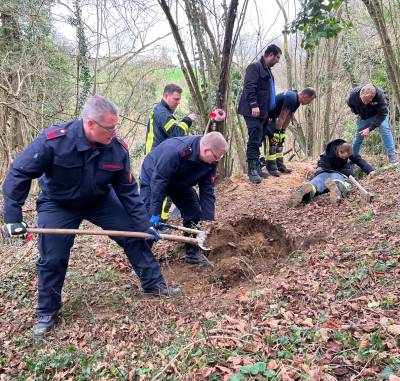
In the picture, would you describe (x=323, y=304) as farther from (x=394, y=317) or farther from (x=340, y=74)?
(x=340, y=74)

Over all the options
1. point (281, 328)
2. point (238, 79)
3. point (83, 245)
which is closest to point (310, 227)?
point (281, 328)

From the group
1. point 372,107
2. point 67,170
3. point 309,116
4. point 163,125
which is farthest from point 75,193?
point 309,116

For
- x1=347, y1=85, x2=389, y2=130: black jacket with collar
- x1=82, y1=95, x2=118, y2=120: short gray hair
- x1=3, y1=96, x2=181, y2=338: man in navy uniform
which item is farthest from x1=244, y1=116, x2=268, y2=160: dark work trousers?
x1=82, y1=95, x2=118, y2=120: short gray hair

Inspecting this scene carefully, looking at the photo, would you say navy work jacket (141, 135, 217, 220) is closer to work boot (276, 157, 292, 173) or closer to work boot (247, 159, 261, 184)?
work boot (247, 159, 261, 184)

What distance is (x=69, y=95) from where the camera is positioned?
1261 centimetres

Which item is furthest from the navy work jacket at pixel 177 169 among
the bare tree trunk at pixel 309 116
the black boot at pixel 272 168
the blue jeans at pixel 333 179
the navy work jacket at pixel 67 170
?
the bare tree trunk at pixel 309 116

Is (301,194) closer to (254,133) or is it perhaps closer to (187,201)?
(254,133)

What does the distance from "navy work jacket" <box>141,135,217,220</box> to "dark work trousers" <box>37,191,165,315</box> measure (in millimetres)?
A: 526

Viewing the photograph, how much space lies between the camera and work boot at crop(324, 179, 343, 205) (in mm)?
5770

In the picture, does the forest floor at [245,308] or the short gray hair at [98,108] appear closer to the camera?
the forest floor at [245,308]

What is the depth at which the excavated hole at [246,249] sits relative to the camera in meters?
4.54

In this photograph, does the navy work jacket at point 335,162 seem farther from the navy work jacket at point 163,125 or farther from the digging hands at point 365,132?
the navy work jacket at point 163,125

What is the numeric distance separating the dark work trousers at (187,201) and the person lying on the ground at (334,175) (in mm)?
1785

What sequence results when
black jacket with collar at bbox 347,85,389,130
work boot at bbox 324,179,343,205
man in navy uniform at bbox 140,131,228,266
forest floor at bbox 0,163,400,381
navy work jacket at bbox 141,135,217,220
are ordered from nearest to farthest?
forest floor at bbox 0,163,400,381 → man in navy uniform at bbox 140,131,228,266 → navy work jacket at bbox 141,135,217,220 → work boot at bbox 324,179,343,205 → black jacket with collar at bbox 347,85,389,130
